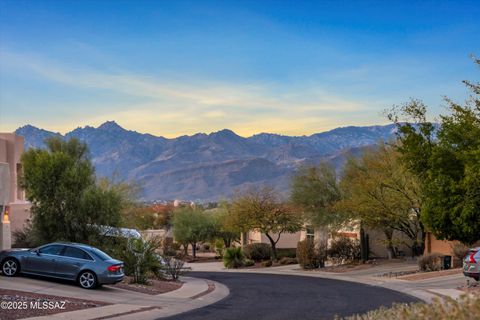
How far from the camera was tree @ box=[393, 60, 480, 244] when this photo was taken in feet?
108

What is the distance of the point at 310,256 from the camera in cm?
4741

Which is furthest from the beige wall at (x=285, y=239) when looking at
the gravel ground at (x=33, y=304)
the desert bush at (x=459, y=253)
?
the gravel ground at (x=33, y=304)

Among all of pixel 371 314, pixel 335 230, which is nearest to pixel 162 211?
pixel 335 230

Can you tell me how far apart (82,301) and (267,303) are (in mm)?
6495

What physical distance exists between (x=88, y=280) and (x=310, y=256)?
25.1m

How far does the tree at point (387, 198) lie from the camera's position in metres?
40.5

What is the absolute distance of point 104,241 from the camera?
33.1 m

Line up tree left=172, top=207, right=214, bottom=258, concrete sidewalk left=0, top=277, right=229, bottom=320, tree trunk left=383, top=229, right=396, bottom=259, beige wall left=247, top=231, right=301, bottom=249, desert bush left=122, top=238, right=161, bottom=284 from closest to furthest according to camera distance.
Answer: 1. concrete sidewalk left=0, top=277, right=229, bottom=320
2. desert bush left=122, top=238, right=161, bottom=284
3. tree trunk left=383, top=229, right=396, bottom=259
4. beige wall left=247, top=231, right=301, bottom=249
5. tree left=172, top=207, right=214, bottom=258

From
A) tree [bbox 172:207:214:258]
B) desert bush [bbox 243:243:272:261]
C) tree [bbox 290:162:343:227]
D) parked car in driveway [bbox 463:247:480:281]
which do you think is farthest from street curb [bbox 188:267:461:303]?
tree [bbox 172:207:214:258]

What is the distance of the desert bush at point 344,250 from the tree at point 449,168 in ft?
45.5

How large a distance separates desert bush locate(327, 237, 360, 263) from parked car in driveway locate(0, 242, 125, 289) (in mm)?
27168

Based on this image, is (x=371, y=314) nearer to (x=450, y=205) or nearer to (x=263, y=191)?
(x=450, y=205)

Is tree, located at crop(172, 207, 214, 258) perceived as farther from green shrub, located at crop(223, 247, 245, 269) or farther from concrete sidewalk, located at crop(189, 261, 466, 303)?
concrete sidewalk, located at crop(189, 261, 466, 303)

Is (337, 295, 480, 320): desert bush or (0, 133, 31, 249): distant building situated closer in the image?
(337, 295, 480, 320): desert bush
